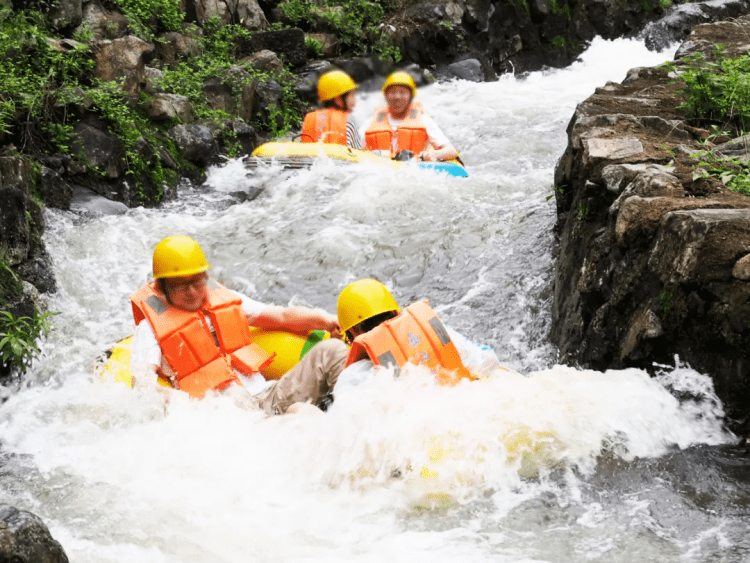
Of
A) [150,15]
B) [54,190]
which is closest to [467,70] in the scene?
[150,15]

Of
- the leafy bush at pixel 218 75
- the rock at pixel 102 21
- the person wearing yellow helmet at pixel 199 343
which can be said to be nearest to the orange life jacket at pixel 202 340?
the person wearing yellow helmet at pixel 199 343

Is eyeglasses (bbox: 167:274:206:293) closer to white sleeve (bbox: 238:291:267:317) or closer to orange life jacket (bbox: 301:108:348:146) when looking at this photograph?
white sleeve (bbox: 238:291:267:317)

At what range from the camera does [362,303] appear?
14.2ft

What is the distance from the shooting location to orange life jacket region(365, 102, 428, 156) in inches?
380

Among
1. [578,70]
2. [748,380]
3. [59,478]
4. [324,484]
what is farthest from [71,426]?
[578,70]

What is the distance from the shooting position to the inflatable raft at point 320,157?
9055mm

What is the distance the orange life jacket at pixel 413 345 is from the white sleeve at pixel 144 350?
1.23m

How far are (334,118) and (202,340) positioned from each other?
222 inches

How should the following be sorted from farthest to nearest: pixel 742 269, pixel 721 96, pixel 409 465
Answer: pixel 721 96, pixel 409 465, pixel 742 269

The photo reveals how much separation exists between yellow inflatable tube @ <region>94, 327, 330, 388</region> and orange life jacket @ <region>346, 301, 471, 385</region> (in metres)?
0.91

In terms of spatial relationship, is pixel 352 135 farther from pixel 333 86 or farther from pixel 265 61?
pixel 265 61

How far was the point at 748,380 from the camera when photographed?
3.45 meters

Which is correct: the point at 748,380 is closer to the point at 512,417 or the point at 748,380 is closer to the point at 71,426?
the point at 512,417

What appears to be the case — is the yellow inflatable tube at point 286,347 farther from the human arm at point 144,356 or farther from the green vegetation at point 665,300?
the green vegetation at point 665,300
